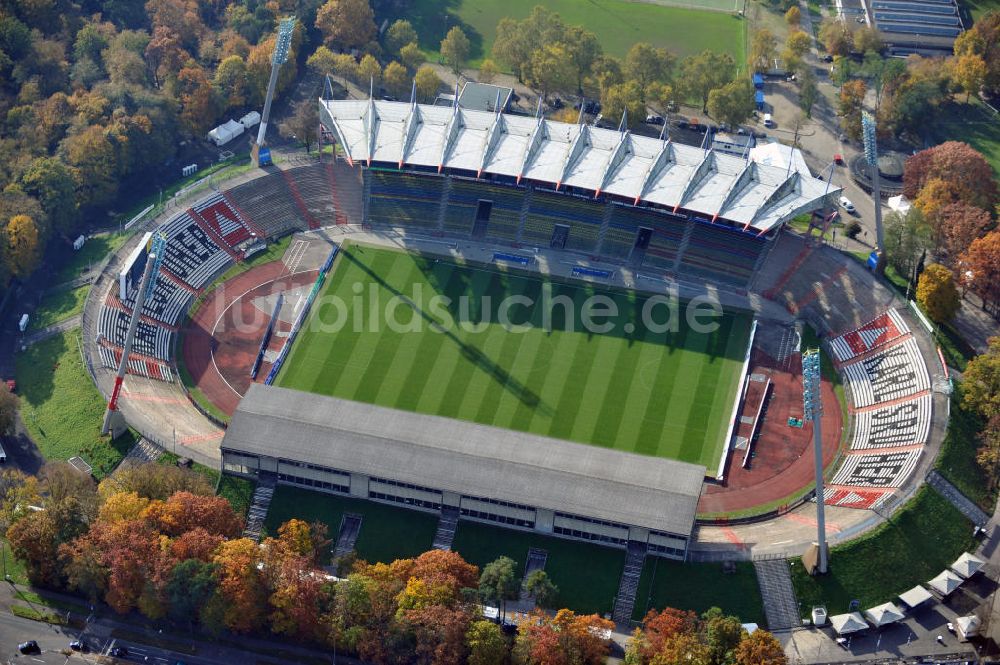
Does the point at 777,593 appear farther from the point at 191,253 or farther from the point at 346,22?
the point at 346,22

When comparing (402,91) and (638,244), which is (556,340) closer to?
(638,244)

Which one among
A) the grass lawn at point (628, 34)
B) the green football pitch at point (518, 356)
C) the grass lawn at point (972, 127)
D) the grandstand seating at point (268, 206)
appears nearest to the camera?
the green football pitch at point (518, 356)

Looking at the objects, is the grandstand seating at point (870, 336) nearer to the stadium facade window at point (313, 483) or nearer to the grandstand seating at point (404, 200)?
the grandstand seating at point (404, 200)

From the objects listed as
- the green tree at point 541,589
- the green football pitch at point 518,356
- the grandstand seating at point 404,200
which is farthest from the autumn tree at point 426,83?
the green tree at point 541,589

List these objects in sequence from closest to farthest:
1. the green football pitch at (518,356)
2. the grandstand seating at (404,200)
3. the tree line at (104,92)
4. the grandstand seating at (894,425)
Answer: the grandstand seating at (894,425) → the green football pitch at (518,356) → the tree line at (104,92) → the grandstand seating at (404,200)

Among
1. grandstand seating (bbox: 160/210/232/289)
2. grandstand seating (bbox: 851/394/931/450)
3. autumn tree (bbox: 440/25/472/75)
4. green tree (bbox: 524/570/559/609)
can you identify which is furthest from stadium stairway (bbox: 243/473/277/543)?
autumn tree (bbox: 440/25/472/75)

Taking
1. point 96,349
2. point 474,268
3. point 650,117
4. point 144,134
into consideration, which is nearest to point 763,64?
point 650,117
